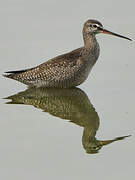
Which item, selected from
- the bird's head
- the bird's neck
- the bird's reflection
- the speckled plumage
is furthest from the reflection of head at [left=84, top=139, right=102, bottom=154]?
the bird's head

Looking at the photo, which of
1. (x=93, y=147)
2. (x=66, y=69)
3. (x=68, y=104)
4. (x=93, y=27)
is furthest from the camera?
(x=93, y=27)

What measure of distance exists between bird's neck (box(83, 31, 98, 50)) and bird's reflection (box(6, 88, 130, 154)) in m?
0.99

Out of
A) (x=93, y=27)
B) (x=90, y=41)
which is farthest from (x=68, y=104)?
(x=93, y=27)

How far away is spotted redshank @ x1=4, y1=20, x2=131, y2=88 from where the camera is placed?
14.8 m

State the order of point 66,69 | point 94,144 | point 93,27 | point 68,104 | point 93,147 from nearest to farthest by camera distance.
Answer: point 93,147, point 94,144, point 68,104, point 66,69, point 93,27

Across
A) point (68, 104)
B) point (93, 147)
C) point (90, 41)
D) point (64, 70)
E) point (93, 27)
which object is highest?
point (93, 27)

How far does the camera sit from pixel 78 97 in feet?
47.1

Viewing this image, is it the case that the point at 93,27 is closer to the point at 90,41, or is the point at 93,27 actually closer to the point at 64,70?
the point at 90,41

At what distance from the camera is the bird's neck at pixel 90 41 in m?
15.1

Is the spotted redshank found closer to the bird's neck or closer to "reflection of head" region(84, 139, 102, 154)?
the bird's neck

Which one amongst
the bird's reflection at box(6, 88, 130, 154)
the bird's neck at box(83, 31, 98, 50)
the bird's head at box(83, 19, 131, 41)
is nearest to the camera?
the bird's reflection at box(6, 88, 130, 154)

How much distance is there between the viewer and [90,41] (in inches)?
596

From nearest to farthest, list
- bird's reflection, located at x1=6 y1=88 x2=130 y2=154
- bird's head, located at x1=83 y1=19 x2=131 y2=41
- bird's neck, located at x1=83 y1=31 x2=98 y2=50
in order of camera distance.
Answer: bird's reflection, located at x1=6 y1=88 x2=130 y2=154 < bird's head, located at x1=83 y1=19 x2=131 y2=41 < bird's neck, located at x1=83 y1=31 x2=98 y2=50

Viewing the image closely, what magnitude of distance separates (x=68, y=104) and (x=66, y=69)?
111 centimetres
